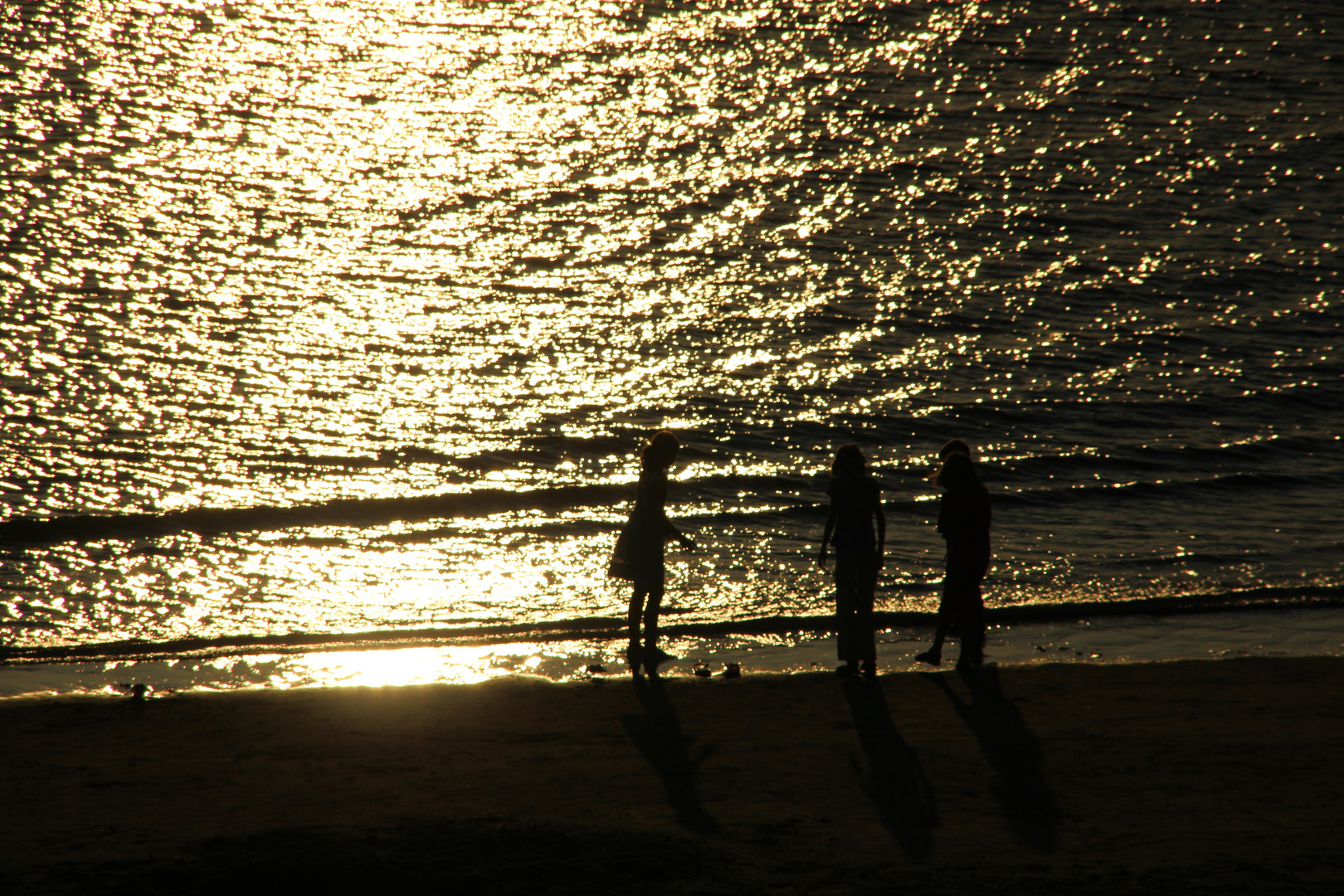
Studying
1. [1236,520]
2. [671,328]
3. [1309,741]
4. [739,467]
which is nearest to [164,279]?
[671,328]

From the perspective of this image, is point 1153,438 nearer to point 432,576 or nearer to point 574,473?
point 574,473

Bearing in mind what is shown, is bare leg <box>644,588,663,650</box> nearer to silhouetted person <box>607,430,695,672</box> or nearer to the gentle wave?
silhouetted person <box>607,430,695,672</box>

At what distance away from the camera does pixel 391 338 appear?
21.7 m

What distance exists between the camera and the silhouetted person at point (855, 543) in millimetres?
9102

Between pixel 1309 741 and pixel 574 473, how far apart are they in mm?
10887

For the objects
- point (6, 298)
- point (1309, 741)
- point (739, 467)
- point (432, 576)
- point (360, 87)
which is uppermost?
point (360, 87)

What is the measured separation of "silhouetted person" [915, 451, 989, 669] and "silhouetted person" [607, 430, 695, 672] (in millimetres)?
2082

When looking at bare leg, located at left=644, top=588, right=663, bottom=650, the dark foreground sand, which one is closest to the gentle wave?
bare leg, located at left=644, top=588, right=663, bottom=650

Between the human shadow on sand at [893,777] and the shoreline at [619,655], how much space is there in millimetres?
1114

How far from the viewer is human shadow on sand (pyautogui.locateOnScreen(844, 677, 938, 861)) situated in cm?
653

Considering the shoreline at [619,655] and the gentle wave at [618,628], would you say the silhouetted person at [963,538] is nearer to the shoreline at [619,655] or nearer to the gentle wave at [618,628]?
the shoreline at [619,655]

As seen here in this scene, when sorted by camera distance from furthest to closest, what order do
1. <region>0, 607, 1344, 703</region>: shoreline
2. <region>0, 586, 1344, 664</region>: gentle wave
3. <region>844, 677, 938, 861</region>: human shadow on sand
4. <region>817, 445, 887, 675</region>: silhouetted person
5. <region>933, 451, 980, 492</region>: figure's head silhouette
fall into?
<region>0, 586, 1344, 664</region>: gentle wave, <region>0, 607, 1344, 703</region>: shoreline, <region>933, 451, 980, 492</region>: figure's head silhouette, <region>817, 445, 887, 675</region>: silhouetted person, <region>844, 677, 938, 861</region>: human shadow on sand

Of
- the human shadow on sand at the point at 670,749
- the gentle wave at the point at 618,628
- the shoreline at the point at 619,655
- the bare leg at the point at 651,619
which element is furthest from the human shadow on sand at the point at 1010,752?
the bare leg at the point at 651,619

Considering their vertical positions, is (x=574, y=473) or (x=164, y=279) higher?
(x=164, y=279)
